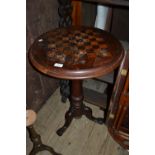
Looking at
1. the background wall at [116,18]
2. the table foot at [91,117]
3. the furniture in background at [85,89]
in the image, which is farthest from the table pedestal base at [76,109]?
the background wall at [116,18]

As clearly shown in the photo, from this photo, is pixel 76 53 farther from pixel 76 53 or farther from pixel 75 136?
pixel 75 136

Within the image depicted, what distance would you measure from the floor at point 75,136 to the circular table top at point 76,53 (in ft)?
2.31

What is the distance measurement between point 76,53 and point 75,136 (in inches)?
29.2

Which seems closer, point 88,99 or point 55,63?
point 55,63

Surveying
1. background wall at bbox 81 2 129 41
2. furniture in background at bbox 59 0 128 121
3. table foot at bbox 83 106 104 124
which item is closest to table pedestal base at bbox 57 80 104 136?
table foot at bbox 83 106 104 124

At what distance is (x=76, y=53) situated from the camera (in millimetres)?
1192

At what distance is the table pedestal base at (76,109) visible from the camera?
4.96 feet
